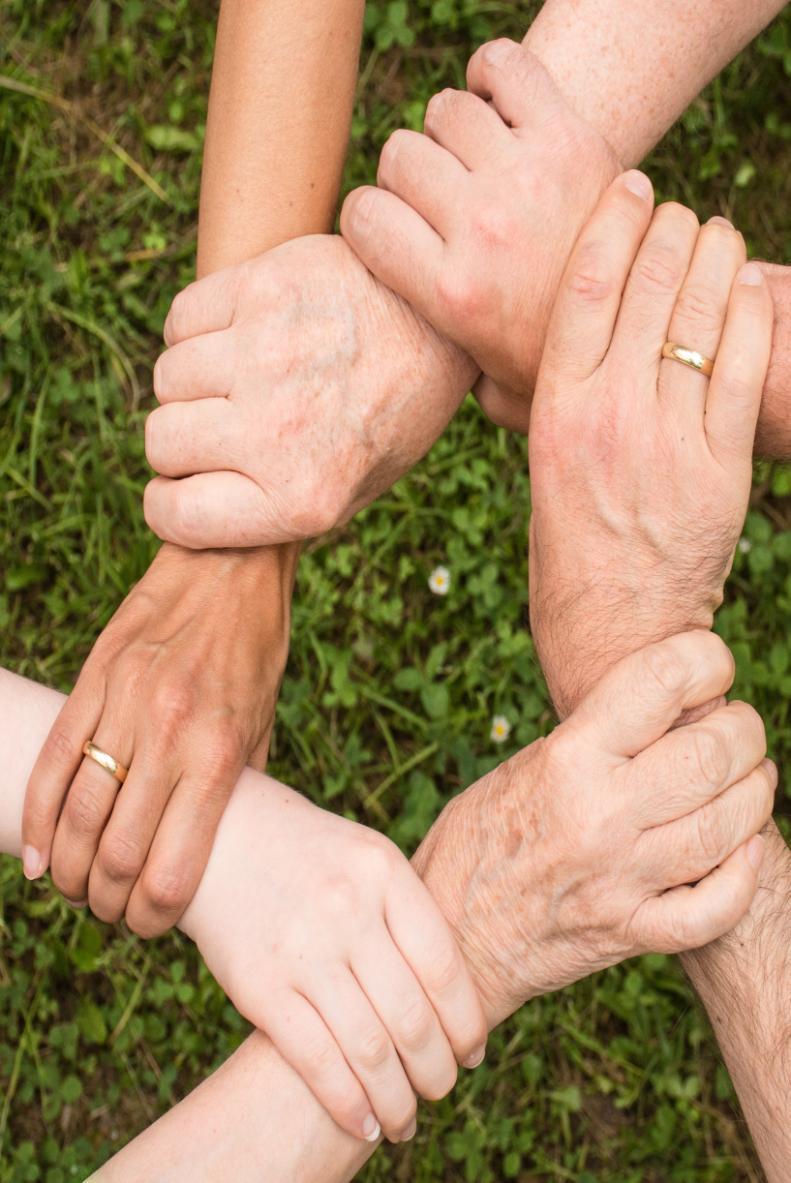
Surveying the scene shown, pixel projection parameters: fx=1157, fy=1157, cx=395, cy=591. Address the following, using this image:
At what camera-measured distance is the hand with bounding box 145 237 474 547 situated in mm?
2121

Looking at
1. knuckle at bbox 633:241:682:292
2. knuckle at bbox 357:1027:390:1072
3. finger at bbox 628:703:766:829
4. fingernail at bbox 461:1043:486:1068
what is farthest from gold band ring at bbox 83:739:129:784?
knuckle at bbox 633:241:682:292

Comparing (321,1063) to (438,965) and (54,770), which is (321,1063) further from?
(54,770)

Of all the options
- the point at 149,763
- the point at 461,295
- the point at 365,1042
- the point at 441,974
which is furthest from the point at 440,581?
the point at 365,1042

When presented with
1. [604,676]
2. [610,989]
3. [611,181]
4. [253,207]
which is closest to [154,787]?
[604,676]

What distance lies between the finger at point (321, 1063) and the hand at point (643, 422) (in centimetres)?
71

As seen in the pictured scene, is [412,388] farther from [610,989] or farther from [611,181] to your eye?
[610,989]

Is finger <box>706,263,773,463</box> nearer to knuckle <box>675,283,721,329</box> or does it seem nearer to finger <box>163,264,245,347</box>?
knuckle <box>675,283,721,329</box>

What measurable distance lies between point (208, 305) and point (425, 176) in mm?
479

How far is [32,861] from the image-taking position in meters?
2.09

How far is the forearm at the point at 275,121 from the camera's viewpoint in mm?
2199

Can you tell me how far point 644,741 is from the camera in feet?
5.97

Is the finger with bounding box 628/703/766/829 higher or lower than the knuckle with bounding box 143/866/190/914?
higher

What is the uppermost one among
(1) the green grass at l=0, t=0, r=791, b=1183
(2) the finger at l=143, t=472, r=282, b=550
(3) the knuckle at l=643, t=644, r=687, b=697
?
(3) the knuckle at l=643, t=644, r=687, b=697

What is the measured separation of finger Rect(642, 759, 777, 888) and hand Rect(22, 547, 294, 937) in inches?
29.8
